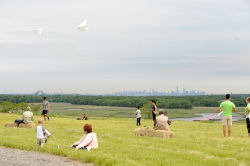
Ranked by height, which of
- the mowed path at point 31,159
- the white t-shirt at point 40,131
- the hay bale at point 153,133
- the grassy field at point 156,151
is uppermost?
the white t-shirt at point 40,131

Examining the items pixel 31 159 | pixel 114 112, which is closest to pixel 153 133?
pixel 31 159

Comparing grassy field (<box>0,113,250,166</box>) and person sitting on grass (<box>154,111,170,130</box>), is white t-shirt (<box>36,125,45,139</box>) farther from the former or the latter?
person sitting on grass (<box>154,111,170,130</box>)

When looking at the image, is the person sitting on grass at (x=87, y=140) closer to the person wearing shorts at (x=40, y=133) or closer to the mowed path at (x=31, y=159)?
the mowed path at (x=31, y=159)

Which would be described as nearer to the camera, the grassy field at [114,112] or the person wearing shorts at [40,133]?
the person wearing shorts at [40,133]

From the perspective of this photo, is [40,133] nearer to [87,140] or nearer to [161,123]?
[87,140]

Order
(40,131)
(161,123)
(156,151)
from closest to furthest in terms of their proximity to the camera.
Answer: (156,151), (40,131), (161,123)

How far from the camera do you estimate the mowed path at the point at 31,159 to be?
13297 mm

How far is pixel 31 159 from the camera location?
14188mm

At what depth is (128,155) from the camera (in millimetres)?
14719

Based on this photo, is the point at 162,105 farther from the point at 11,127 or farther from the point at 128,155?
the point at 128,155

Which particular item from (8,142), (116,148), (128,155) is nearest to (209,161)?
(128,155)

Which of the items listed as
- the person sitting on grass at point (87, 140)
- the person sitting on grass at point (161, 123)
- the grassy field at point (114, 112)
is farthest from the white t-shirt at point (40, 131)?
the grassy field at point (114, 112)

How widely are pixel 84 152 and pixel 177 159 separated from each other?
3804 millimetres

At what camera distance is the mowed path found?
1330cm
